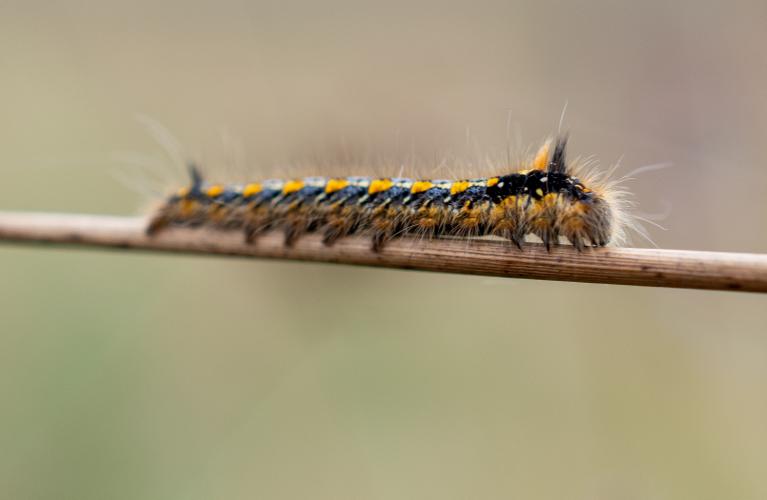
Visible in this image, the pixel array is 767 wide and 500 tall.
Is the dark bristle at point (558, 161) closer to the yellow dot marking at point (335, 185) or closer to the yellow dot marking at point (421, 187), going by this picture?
the yellow dot marking at point (421, 187)

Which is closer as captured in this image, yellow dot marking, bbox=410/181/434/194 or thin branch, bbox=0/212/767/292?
thin branch, bbox=0/212/767/292

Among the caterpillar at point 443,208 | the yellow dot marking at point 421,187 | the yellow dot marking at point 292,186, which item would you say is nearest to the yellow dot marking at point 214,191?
the caterpillar at point 443,208

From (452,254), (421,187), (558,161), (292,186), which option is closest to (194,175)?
(292,186)

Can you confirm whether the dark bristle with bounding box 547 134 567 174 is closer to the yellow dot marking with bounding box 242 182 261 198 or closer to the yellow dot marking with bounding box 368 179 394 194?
the yellow dot marking with bounding box 368 179 394 194

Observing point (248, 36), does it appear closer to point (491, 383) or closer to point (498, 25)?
→ point (498, 25)

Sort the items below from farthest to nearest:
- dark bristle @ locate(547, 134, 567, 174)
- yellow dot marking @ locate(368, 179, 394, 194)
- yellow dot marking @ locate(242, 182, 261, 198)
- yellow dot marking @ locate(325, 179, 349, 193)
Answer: yellow dot marking @ locate(242, 182, 261, 198) → yellow dot marking @ locate(325, 179, 349, 193) → yellow dot marking @ locate(368, 179, 394, 194) → dark bristle @ locate(547, 134, 567, 174)

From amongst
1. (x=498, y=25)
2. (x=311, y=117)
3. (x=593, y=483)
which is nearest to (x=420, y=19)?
(x=498, y=25)

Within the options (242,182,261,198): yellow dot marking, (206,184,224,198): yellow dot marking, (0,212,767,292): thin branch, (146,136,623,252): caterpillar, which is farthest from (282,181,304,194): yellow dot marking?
(206,184,224,198): yellow dot marking

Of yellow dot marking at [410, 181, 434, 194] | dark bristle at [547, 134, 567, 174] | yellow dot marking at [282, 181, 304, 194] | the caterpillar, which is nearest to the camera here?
the caterpillar
